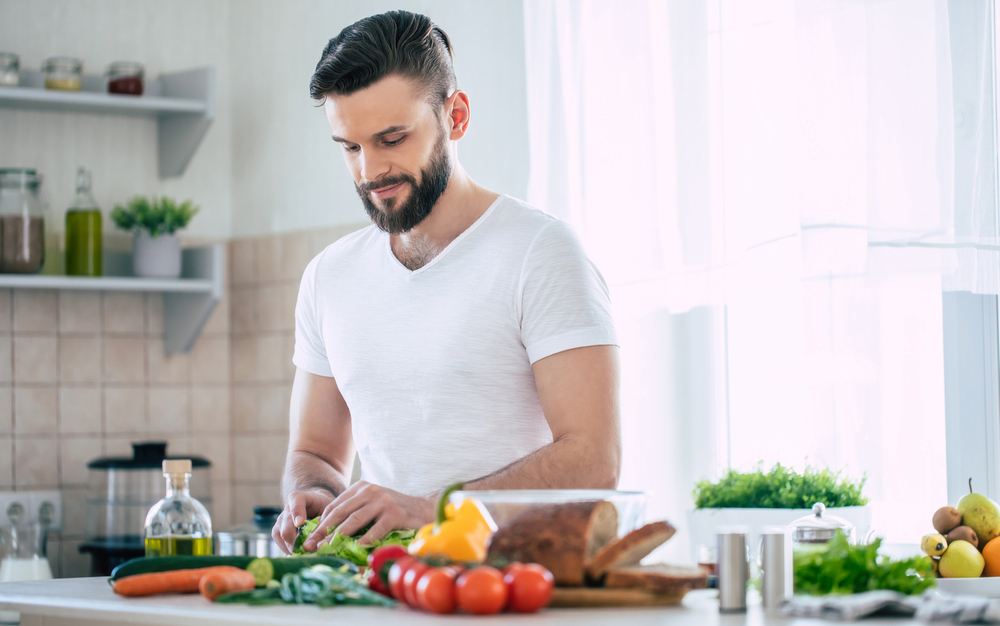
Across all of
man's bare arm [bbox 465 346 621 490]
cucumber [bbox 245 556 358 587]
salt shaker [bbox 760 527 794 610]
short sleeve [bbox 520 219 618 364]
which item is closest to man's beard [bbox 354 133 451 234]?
short sleeve [bbox 520 219 618 364]

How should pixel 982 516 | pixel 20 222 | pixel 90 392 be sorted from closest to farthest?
pixel 982 516 < pixel 20 222 < pixel 90 392

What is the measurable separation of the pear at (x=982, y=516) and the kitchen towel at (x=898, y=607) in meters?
0.99

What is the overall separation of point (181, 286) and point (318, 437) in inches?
47.8

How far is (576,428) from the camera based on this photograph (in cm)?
150

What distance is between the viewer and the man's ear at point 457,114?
171 cm

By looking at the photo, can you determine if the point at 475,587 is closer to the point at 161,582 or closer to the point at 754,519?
the point at 161,582

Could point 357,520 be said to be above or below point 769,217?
below

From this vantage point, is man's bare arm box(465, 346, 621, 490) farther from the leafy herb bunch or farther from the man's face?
the leafy herb bunch

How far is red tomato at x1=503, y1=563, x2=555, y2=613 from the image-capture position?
0.91 m

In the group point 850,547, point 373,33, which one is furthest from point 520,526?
point 373,33

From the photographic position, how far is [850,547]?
985 mm

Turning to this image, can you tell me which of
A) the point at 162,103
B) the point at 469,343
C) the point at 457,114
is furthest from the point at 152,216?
the point at 469,343

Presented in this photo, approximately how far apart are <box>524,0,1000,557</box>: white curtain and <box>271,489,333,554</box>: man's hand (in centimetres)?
89

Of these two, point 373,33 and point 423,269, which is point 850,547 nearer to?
point 423,269
